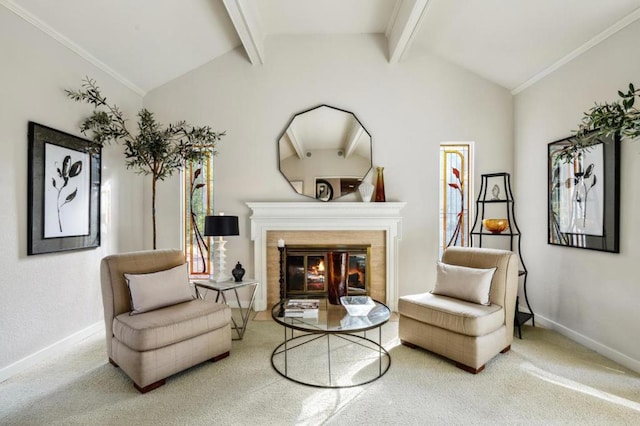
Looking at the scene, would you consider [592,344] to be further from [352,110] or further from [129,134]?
[129,134]

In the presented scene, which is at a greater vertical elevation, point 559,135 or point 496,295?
point 559,135

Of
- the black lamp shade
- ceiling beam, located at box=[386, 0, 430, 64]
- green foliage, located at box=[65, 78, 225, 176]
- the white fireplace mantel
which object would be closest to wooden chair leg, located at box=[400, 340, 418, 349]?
the white fireplace mantel

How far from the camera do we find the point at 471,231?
4000mm

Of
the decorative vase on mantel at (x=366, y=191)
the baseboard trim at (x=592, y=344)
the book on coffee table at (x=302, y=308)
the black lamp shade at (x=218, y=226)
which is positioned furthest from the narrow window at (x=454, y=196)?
the black lamp shade at (x=218, y=226)

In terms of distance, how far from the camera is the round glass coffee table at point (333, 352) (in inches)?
92.9

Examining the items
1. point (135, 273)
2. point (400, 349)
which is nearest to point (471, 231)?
point (400, 349)

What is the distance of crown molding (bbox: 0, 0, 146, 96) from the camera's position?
2.52 m

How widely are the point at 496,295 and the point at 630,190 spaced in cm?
128

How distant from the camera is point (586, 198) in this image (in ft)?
9.81

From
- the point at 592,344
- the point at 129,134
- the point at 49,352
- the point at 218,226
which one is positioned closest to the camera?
the point at 49,352

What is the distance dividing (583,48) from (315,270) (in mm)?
3397

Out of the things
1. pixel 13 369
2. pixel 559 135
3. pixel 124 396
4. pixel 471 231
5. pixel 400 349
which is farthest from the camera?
pixel 471 231

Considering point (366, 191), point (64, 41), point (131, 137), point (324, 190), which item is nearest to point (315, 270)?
point (324, 190)

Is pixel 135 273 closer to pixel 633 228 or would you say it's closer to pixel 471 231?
pixel 471 231
